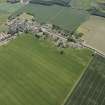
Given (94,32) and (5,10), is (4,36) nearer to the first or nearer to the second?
(5,10)

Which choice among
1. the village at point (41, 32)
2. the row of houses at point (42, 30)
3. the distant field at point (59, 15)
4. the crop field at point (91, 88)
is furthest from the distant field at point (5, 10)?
the crop field at point (91, 88)

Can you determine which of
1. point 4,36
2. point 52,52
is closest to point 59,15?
point 4,36

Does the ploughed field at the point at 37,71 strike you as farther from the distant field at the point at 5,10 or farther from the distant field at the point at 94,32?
the distant field at the point at 5,10

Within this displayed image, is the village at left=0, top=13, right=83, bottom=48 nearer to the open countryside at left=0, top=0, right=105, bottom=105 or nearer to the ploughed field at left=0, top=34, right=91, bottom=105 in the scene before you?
the open countryside at left=0, top=0, right=105, bottom=105

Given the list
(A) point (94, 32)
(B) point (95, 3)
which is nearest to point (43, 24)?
(A) point (94, 32)

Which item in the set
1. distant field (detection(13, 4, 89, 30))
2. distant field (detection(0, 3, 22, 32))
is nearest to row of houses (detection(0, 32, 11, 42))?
distant field (detection(0, 3, 22, 32))
